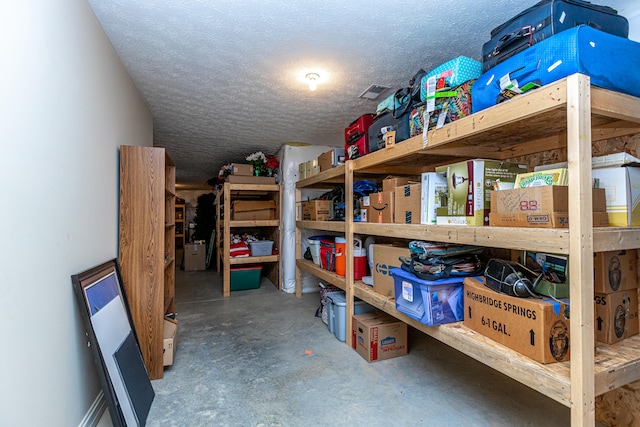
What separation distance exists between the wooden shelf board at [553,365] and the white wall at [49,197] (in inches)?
74.3

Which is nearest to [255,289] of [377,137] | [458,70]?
[377,137]

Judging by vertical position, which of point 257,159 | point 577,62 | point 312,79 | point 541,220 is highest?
point 312,79

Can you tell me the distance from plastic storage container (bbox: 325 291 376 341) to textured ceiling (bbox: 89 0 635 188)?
199 centimetres

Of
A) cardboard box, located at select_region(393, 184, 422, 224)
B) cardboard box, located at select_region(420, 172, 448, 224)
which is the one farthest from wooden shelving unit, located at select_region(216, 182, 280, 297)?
cardboard box, located at select_region(420, 172, 448, 224)

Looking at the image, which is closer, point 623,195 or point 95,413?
point 623,195

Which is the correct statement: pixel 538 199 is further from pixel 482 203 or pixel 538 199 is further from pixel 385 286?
pixel 385 286

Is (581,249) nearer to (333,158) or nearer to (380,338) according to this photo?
(380,338)

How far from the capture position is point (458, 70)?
1.64m

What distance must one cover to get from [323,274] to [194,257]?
4.59 meters

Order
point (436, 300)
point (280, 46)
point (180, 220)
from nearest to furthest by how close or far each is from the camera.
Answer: point (436, 300) → point (280, 46) → point (180, 220)

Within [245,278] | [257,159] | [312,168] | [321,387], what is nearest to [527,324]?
[321,387]

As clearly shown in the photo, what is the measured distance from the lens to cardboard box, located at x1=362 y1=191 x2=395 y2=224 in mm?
2363

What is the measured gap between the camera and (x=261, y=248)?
493 cm

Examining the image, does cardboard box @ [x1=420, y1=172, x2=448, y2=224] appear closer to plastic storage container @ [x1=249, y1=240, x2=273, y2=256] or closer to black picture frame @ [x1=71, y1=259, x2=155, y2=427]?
black picture frame @ [x1=71, y1=259, x2=155, y2=427]
